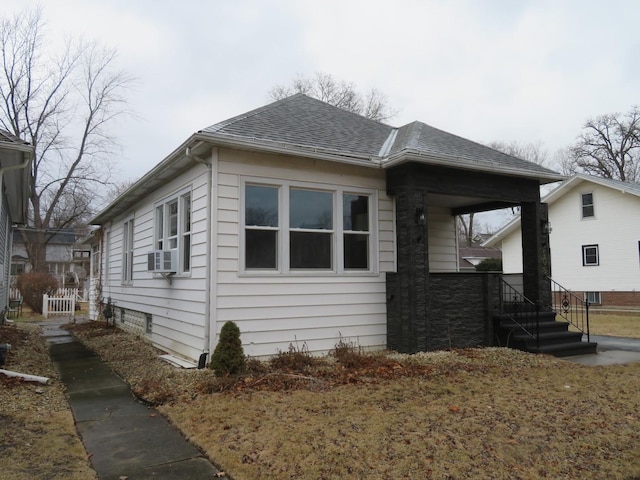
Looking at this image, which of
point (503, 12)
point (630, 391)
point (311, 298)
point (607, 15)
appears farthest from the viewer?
point (607, 15)

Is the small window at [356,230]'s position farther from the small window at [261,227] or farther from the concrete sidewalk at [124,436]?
the concrete sidewalk at [124,436]

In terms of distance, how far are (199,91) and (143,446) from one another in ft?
58.6

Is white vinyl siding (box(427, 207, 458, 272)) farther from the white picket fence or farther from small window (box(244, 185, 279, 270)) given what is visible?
the white picket fence

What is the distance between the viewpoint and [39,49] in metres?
26.5

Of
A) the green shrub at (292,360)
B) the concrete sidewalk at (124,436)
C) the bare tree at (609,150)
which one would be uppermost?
the bare tree at (609,150)

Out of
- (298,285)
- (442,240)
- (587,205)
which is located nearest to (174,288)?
(298,285)

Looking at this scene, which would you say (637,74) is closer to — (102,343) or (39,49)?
(102,343)

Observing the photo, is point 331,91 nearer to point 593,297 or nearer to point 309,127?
point 593,297

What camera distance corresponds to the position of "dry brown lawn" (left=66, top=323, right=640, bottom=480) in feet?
11.1

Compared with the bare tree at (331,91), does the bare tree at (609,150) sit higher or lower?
lower

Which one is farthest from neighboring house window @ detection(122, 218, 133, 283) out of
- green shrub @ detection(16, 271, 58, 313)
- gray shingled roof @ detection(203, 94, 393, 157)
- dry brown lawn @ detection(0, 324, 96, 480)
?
green shrub @ detection(16, 271, 58, 313)

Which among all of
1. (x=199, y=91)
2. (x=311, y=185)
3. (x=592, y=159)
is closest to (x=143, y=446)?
(x=311, y=185)

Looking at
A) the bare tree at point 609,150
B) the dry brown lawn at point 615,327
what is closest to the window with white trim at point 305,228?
the dry brown lawn at point 615,327

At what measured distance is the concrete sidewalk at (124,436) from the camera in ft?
11.1
